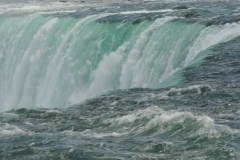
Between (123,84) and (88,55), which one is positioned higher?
(88,55)

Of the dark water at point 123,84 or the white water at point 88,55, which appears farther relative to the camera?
the white water at point 88,55

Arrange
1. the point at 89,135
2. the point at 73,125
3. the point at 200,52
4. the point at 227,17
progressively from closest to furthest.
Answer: the point at 89,135 → the point at 73,125 → the point at 200,52 → the point at 227,17

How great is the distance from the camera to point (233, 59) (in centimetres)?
2097

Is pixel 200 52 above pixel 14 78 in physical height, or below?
above

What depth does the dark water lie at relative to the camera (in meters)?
13.8

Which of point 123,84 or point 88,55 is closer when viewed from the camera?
point 123,84

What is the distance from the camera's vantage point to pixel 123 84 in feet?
84.8

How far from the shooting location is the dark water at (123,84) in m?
13.8

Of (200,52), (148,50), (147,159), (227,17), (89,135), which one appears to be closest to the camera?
(147,159)

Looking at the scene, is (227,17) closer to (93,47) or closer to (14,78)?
(93,47)

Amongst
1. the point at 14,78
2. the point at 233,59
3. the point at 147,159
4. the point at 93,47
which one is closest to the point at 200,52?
the point at 233,59

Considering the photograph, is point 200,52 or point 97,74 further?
point 97,74

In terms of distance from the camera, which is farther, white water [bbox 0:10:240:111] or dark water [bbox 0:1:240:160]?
white water [bbox 0:10:240:111]

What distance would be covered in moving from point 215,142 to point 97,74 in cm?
1489
